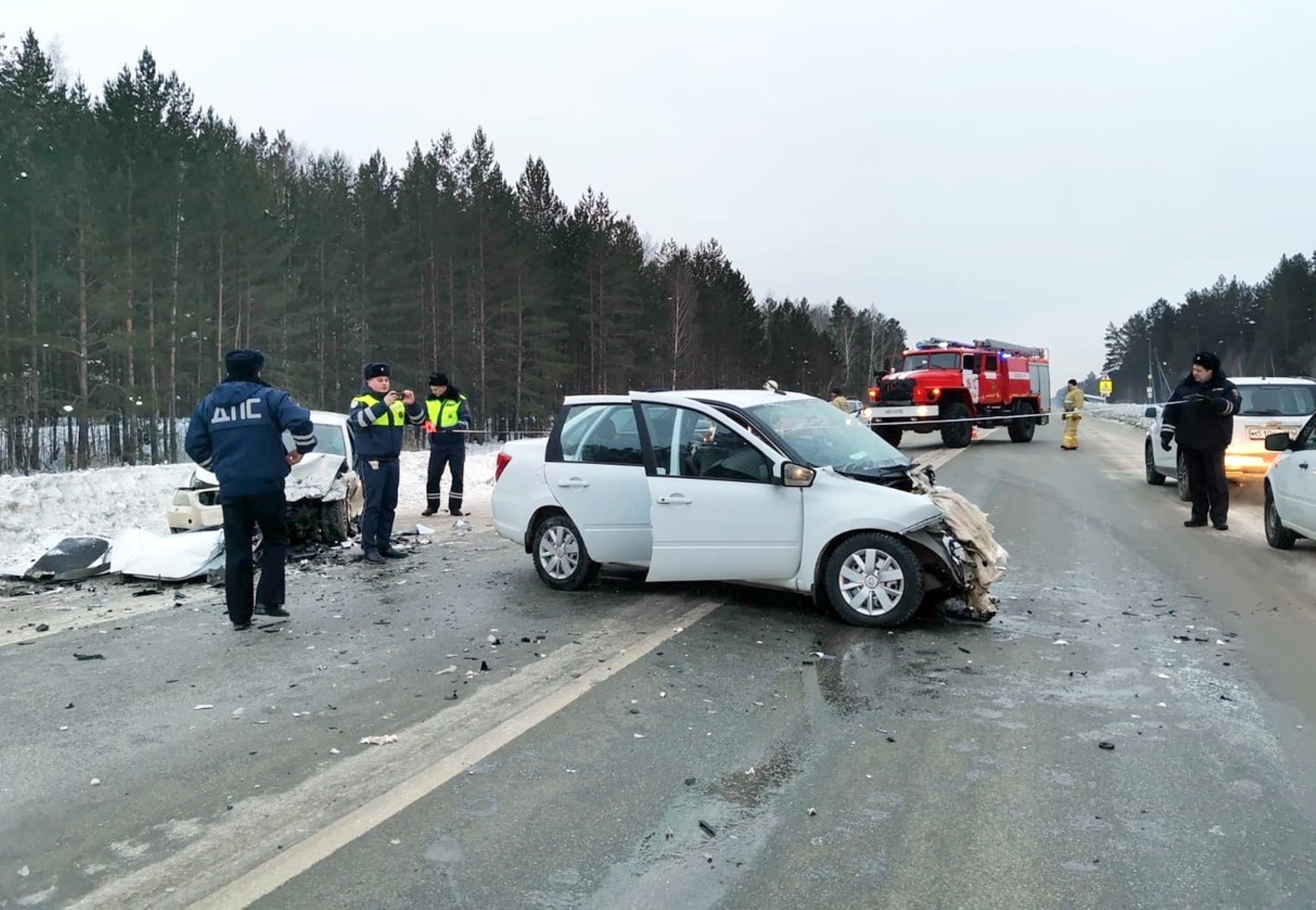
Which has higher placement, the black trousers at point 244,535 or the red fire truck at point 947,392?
the red fire truck at point 947,392

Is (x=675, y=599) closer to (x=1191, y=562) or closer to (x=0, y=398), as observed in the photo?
(x=1191, y=562)

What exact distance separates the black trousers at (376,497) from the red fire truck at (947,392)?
16932mm

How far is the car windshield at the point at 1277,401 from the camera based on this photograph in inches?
533

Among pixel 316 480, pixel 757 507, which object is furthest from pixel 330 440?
pixel 757 507

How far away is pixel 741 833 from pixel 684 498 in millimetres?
3627

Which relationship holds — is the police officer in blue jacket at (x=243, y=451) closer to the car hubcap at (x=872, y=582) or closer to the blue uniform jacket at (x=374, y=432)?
the blue uniform jacket at (x=374, y=432)

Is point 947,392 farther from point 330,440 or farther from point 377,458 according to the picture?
point 377,458

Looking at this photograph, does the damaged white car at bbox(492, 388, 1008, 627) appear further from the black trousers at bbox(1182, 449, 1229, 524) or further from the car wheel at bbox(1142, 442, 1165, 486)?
the car wheel at bbox(1142, 442, 1165, 486)

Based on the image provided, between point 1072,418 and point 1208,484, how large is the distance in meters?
14.4

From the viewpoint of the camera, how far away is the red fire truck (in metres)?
26.1

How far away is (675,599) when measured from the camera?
24.4ft

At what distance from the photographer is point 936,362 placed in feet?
87.8

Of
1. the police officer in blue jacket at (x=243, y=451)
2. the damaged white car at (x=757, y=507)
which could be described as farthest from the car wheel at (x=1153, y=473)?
the police officer in blue jacket at (x=243, y=451)

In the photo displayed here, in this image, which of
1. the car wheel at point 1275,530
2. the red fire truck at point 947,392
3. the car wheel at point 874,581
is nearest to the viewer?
the car wheel at point 874,581
